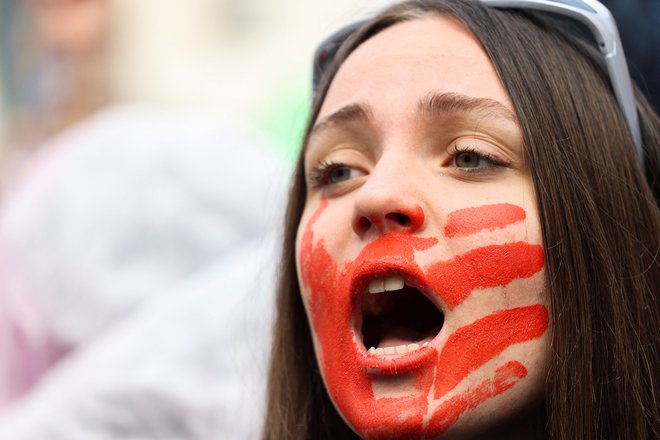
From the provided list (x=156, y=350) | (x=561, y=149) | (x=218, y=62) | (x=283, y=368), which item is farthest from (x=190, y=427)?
(x=218, y=62)

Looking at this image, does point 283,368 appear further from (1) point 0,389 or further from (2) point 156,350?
(1) point 0,389

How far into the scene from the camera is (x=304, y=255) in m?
1.64

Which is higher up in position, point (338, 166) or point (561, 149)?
point (561, 149)

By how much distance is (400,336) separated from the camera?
158 centimetres

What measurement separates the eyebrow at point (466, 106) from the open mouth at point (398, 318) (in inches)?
11.3

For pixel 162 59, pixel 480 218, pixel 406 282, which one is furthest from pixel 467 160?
pixel 162 59

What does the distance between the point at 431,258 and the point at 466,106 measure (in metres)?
Result: 0.26

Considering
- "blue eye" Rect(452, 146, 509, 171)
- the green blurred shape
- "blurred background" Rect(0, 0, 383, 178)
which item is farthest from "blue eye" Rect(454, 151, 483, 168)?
"blurred background" Rect(0, 0, 383, 178)

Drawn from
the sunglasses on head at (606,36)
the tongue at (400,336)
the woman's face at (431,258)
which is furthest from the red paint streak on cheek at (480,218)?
the sunglasses on head at (606,36)

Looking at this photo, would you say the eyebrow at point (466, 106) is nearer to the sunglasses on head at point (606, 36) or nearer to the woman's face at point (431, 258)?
the woman's face at point (431, 258)

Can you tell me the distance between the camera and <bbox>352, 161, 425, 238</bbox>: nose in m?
1.46

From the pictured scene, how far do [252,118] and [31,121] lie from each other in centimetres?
123

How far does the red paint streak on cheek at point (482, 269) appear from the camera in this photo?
1.45 meters

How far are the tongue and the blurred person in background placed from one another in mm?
618
